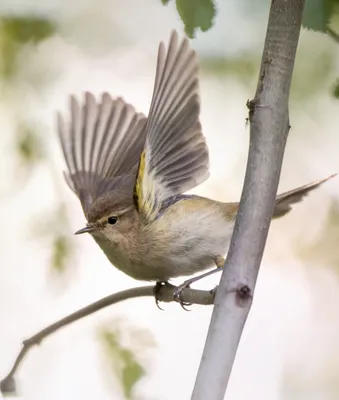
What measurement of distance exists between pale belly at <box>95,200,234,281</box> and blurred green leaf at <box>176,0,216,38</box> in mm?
395

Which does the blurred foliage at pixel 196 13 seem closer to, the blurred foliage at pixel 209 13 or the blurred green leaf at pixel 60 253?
the blurred foliage at pixel 209 13

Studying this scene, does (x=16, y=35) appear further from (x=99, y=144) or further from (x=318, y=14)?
(x=318, y=14)

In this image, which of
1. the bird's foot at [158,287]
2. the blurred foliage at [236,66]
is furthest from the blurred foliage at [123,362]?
the blurred foliage at [236,66]

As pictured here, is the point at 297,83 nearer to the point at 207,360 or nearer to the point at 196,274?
the point at 196,274

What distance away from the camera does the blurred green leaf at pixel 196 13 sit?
497mm

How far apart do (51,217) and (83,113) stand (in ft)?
0.50

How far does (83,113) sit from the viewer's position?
0.86 meters

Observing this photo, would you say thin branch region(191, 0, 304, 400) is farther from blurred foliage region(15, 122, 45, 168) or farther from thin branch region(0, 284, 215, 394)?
blurred foliage region(15, 122, 45, 168)

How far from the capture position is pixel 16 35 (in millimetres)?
1028

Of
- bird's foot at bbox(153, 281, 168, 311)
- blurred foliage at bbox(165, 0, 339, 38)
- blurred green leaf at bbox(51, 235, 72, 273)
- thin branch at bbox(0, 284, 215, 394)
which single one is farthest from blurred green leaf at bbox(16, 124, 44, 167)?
blurred foliage at bbox(165, 0, 339, 38)

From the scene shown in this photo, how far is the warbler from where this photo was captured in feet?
2.65

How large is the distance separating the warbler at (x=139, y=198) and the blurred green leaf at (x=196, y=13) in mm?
274

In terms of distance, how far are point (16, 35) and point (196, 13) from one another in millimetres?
587

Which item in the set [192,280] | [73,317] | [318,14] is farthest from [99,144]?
[318,14]
